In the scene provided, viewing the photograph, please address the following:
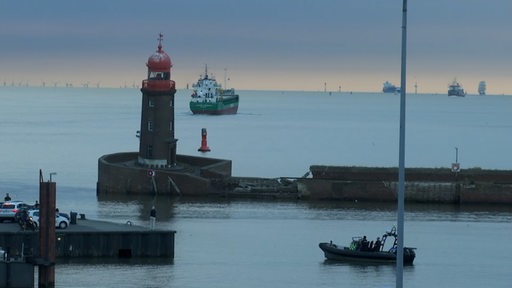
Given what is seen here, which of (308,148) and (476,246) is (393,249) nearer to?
(476,246)

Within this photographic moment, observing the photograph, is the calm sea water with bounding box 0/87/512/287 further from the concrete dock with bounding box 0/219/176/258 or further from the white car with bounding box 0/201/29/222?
the white car with bounding box 0/201/29/222

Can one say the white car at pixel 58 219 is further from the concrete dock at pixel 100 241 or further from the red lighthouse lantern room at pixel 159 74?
the red lighthouse lantern room at pixel 159 74

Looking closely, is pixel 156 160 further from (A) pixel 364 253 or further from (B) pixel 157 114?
(A) pixel 364 253

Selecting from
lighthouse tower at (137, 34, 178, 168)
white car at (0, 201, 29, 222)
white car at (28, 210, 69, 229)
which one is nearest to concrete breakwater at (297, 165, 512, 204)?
lighthouse tower at (137, 34, 178, 168)

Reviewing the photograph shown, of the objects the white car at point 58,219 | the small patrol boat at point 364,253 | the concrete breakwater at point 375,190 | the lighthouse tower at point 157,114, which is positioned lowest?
the small patrol boat at point 364,253

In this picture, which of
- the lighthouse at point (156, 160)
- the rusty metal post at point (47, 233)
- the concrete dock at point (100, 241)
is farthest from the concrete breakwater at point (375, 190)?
the rusty metal post at point (47, 233)

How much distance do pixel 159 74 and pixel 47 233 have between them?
112 ft

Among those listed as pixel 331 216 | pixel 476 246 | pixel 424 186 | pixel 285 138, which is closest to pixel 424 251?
pixel 476 246

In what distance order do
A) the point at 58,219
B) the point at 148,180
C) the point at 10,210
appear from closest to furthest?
the point at 58,219 → the point at 10,210 → the point at 148,180

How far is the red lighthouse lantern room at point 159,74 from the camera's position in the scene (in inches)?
2928

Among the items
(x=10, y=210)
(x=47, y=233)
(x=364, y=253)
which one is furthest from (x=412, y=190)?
(x=47, y=233)

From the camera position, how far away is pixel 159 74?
74625 mm

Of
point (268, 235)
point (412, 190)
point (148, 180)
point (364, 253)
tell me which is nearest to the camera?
point (364, 253)

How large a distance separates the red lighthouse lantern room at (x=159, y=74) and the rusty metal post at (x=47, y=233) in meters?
33.0
